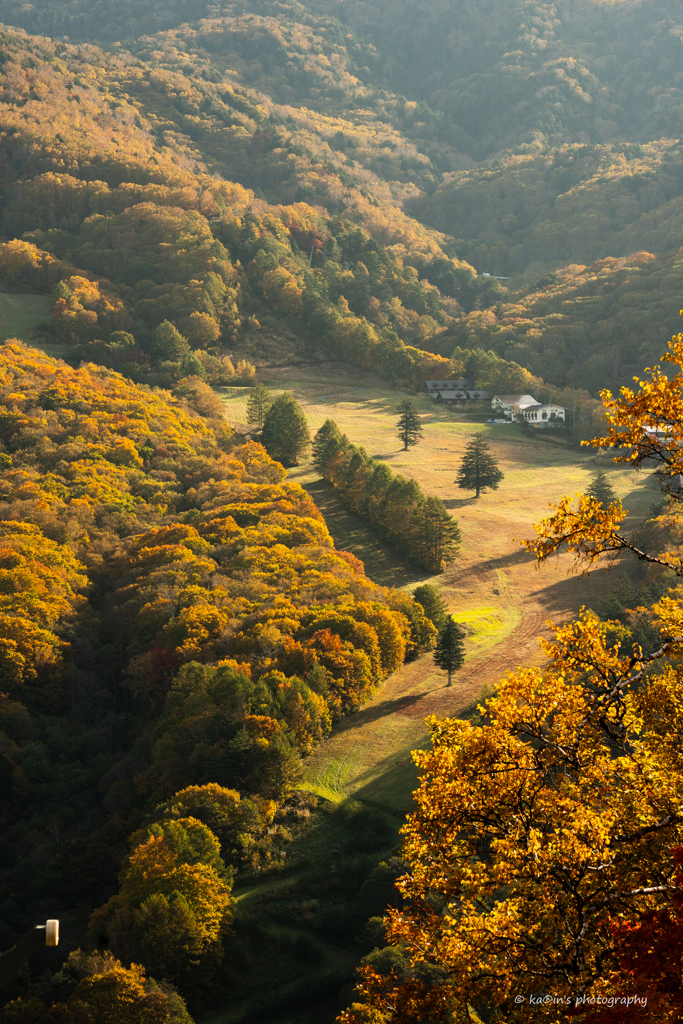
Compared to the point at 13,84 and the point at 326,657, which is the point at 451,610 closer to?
the point at 326,657

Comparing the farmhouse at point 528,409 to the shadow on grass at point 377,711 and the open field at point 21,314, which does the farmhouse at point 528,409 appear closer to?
the open field at point 21,314

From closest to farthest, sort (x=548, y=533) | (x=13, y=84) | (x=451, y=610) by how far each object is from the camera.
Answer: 1. (x=548, y=533)
2. (x=451, y=610)
3. (x=13, y=84)

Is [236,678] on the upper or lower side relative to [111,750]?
upper

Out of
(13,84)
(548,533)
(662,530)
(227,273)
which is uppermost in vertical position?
(13,84)

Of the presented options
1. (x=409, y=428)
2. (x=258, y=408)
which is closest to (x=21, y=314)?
(x=258, y=408)

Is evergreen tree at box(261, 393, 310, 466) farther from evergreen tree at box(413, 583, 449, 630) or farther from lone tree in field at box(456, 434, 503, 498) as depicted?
evergreen tree at box(413, 583, 449, 630)

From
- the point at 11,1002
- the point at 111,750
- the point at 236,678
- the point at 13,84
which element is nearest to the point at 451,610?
the point at 236,678

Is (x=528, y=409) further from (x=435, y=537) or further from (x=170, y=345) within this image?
(x=170, y=345)

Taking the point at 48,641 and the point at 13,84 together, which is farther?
the point at 13,84
